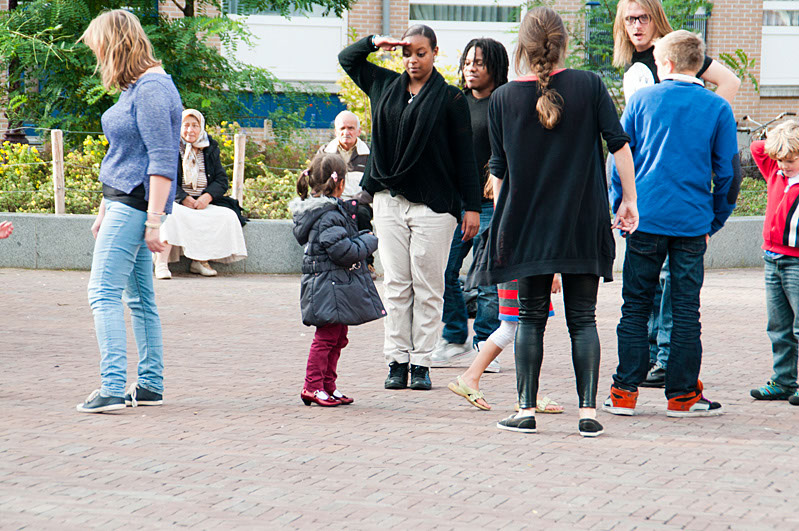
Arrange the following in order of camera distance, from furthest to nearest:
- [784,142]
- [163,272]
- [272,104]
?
[272,104] → [163,272] → [784,142]

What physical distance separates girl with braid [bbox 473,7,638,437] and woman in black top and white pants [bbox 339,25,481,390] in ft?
3.37

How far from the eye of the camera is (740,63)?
2100 cm

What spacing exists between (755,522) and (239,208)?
8.57 meters

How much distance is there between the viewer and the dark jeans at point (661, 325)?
6062mm

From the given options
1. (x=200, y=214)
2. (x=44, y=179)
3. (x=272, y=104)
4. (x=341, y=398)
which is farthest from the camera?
(x=272, y=104)

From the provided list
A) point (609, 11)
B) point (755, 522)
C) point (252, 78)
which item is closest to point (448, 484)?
point (755, 522)

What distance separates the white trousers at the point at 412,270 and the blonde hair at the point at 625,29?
1.42 metres

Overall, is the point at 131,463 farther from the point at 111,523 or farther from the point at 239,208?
the point at 239,208

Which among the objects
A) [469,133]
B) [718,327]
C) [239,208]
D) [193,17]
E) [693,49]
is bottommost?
[718,327]

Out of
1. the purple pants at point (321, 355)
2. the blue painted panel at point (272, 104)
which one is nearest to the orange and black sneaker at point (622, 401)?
the purple pants at point (321, 355)

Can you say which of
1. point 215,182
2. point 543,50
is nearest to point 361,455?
point 543,50

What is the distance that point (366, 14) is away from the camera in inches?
782

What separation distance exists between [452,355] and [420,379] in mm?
944

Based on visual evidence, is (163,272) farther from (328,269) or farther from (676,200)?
(676,200)
